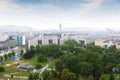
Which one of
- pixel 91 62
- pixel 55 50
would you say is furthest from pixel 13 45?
pixel 91 62

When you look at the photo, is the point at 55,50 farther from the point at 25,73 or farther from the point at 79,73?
the point at 79,73

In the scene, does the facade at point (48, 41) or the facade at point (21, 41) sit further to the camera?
the facade at point (48, 41)

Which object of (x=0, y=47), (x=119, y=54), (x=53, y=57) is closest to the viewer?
(x=119, y=54)

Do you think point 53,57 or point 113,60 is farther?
point 53,57

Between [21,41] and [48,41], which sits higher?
[21,41]

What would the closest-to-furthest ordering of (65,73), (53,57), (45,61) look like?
(65,73) < (45,61) < (53,57)

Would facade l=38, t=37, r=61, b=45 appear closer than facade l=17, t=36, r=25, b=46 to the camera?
No

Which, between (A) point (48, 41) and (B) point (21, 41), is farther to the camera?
(A) point (48, 41)

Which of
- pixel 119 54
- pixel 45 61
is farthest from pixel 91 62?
pixel 45 61

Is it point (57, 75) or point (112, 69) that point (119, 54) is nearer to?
point (112, 69)
